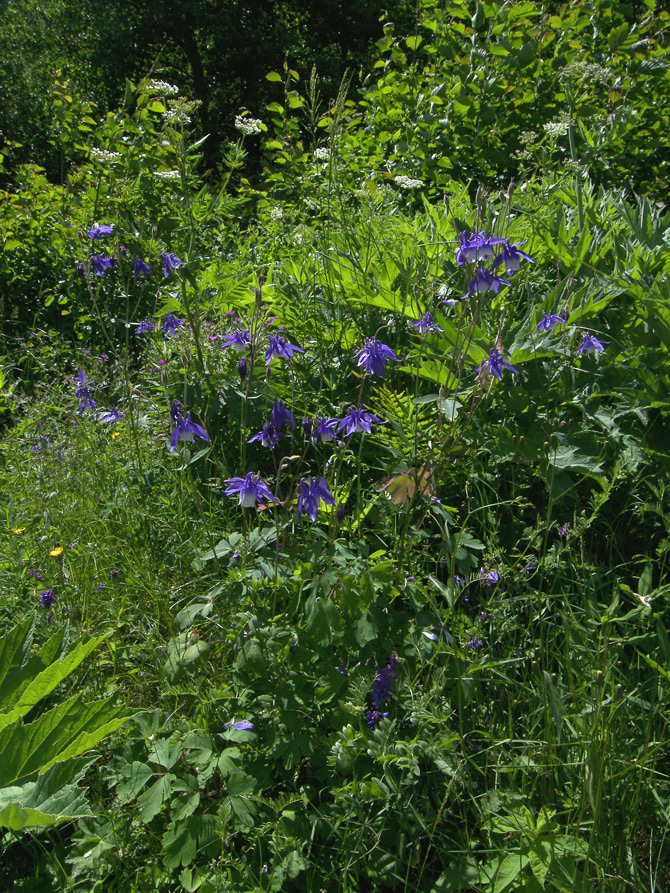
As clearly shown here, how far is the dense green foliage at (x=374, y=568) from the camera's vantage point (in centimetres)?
119

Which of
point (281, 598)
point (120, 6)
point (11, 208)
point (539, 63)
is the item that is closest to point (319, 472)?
point (281, 598)

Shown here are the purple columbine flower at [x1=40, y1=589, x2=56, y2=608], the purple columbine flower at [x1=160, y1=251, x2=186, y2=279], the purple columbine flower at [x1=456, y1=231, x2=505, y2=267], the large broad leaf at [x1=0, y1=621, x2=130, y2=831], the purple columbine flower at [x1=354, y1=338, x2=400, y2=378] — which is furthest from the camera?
the purple columbine flower at [x1=160, y1=251, x2=186, y2=279]

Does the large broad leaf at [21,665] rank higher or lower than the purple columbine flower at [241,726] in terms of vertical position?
higher

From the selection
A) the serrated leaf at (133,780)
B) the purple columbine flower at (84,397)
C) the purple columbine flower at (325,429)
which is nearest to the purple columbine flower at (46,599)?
the serrated leaf at (133,780)

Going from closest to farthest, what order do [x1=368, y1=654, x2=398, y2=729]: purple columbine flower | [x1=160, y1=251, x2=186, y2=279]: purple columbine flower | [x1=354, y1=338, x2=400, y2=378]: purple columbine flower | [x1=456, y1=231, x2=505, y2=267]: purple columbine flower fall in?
1. [x1=368, y1=654, x2=398, y2=729]: purple columbine flower
2. [x1=456, y1=231, x2=505, y2=267]: purple columbine flower
3. [x1=354, y1=338, x2=400, y2=378]: purple columbine flower
4. [x1=160, y1=251, x2=186, y2=279]: purple columbine flower

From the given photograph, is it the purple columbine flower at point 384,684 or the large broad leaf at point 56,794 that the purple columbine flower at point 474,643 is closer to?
the purple columbine flower at point 384,684

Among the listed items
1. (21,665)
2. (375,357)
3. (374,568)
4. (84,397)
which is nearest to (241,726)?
(374,568)

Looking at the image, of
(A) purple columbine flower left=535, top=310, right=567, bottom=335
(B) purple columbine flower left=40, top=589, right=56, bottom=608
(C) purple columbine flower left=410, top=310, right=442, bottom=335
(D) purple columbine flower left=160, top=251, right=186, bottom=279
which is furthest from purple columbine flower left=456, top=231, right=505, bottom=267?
(B) purple columbine flower left=40, top=589, right=56, bottom=608

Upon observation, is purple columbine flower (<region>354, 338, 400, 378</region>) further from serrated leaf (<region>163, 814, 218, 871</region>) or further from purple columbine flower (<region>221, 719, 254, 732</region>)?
serrated leaf (<region>163, 814, 218, 871</region>)

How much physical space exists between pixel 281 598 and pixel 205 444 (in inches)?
35.3

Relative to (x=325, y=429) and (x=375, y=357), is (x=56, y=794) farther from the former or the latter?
(x=375, y=357)

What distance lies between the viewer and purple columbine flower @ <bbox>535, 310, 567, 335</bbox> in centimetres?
178

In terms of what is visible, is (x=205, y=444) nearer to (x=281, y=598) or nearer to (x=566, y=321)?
(x=281, y=598)

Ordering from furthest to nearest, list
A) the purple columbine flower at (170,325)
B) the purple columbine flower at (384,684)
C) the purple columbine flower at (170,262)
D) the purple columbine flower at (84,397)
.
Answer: the purple columbine flower at (84,397) < the purple columbine flower at (170,325) < the purple columbine flower at (170,262) < the purple columbine flower at (384,684)
